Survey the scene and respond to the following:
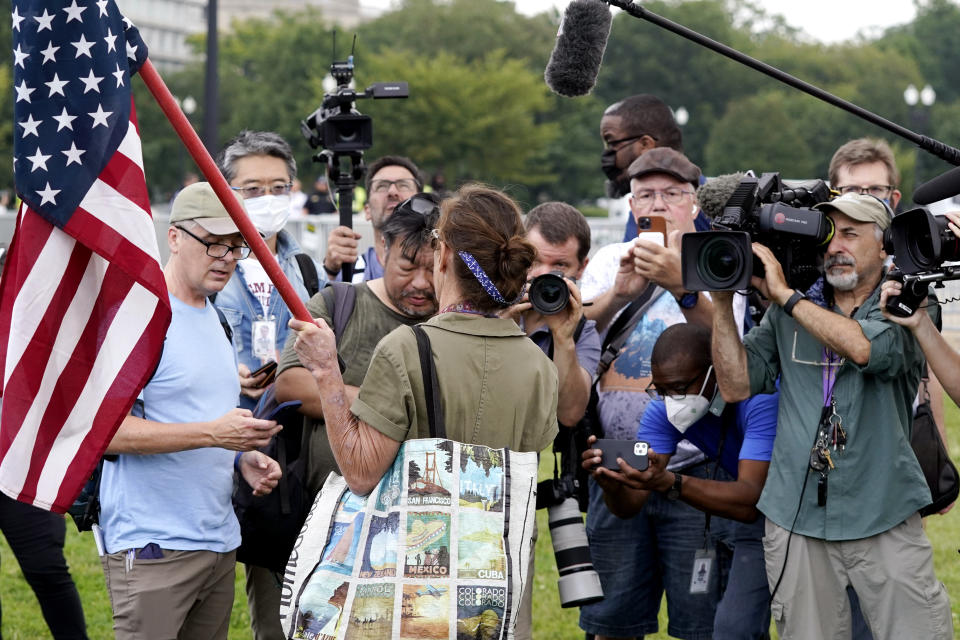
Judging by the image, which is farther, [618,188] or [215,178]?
[618,188]

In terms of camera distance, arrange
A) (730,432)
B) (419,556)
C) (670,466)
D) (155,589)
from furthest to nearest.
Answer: (670,466), (730,432), (155,589), (419,556)

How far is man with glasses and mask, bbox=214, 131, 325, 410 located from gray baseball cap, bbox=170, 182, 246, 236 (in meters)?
0.71

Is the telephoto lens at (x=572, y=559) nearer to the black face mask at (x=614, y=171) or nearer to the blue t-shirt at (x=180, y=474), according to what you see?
the blue t-shirt at (x=180, y=474)

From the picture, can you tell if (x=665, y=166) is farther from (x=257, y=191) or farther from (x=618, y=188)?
(x=257, y=191)

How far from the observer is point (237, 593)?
7090mm

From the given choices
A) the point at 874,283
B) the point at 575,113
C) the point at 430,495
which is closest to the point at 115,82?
the point at 430,495

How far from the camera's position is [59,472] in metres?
3.57

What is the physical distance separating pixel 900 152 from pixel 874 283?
64.2m

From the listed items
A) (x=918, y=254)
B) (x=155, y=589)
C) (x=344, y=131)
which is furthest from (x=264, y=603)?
(x=918, y=254)

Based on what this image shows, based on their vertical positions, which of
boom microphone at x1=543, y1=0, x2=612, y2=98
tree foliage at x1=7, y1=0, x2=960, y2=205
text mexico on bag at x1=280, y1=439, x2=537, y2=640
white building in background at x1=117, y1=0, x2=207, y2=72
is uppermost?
white building in background at x1=117, y1=0, x2=207, y2=72

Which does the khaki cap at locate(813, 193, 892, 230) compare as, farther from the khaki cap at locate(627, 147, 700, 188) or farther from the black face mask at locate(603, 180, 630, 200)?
the black face mask at locate(603, 180, 630, 200)

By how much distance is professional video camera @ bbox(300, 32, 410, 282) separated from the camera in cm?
568

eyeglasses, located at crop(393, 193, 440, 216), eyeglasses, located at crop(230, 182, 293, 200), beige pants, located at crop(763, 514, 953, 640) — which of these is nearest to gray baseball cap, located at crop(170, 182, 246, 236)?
eyeglasses, located at crop(393, 193, 440, 216)

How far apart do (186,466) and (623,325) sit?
1.89 meters
